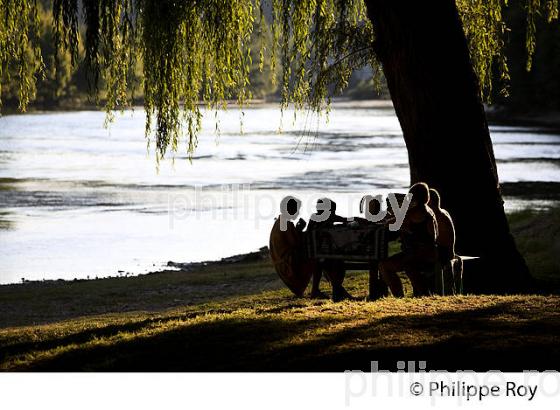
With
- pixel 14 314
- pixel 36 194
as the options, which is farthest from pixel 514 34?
pixel 14 314

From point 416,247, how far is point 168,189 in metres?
34.4

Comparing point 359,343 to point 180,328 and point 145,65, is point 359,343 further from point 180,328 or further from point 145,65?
point 145,65

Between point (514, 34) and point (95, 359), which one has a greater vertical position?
→ point (514, 34)

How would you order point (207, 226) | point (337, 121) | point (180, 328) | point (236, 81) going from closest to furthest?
point (180, 328) → point (236, 81) → point (207, 226) → point (337, 121)

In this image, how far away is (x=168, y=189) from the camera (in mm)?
44469

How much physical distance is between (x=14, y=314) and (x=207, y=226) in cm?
1746

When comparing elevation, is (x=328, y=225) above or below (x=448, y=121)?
below

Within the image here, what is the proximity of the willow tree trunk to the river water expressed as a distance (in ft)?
4.19

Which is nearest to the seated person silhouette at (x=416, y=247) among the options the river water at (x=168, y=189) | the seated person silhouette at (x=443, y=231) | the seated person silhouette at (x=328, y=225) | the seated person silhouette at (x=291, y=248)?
the seated person silhouette at (x=443, y=231)

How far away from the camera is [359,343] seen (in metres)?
7.75

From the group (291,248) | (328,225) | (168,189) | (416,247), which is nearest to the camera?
(328,225)

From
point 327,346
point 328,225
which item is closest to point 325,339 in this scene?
point 327,346

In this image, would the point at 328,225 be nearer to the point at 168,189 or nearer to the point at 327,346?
the point at 327,346

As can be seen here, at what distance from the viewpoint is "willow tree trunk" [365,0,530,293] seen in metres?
11.8
